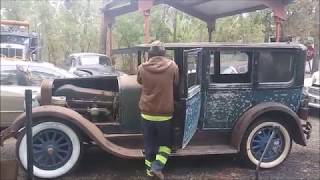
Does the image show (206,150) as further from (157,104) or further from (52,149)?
(52,149)

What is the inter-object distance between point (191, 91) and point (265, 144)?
144cm

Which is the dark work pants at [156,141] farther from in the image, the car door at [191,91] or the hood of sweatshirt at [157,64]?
the hood of sweatshirt at [157,64]

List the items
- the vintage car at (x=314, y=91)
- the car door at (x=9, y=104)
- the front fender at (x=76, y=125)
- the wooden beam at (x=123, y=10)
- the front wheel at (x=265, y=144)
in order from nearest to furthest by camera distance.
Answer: the front fender at (x=76, y=125) → the front wheel at (x=265, y=144) → the car door at (x=9, y=104) → the vintage car at (x=314, y=91) → the wooden beam at (x=123, y=10)

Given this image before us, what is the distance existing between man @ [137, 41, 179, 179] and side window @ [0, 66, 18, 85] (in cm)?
344

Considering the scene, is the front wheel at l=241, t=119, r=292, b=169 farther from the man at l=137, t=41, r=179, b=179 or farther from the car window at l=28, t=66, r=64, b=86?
the car window at l=28, t=66, r=64, b=86

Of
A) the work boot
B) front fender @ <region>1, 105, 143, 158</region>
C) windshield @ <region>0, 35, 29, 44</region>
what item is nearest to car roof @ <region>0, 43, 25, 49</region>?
windshield @ <region>0, 35, 29, 44</region>

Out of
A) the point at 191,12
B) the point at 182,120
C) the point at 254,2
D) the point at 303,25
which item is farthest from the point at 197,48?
the point at 303,25

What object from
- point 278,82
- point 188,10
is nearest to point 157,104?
point 278,82

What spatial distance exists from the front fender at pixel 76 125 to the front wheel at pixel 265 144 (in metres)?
1.50

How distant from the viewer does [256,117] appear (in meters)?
6.55

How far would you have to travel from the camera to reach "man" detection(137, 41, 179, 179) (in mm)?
5824

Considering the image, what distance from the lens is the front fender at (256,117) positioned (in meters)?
6.49

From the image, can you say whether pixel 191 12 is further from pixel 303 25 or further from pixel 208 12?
pixel 303 25

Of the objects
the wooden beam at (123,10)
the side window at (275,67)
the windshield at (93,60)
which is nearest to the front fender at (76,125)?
the side window at (275,67)
